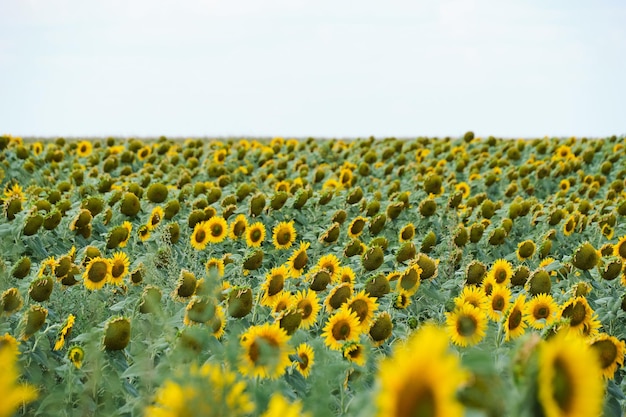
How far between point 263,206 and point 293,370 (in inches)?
131

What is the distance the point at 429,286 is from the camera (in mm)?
4102

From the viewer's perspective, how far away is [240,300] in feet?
10.0

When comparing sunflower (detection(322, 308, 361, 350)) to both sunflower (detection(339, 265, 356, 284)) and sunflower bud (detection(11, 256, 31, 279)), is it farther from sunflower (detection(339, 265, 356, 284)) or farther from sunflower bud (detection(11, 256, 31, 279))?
sunflower bud (detection(11, 256, 31, 279))

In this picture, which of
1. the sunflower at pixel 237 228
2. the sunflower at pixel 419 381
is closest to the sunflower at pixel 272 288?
the sunflower at pixel 237 228

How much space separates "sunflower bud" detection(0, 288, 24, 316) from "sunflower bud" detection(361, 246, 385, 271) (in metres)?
1.93

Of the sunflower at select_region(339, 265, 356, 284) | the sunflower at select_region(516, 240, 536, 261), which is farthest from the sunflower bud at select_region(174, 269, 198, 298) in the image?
the sunflower at select_region(516, 240, 536, 261)

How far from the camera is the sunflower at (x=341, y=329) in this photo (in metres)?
2.97

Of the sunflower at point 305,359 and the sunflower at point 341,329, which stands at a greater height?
the sunflower at point 341,329

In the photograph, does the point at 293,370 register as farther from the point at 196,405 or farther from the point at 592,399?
the point at 592,399

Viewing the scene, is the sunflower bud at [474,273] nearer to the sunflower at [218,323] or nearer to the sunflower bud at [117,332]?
the sunflower at [218,323]

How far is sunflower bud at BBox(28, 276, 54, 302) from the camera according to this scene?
3.57m

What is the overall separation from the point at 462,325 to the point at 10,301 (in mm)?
2176

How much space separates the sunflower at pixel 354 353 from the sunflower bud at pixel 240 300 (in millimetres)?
538

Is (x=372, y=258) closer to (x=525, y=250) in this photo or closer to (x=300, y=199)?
(x=525, y=250)
